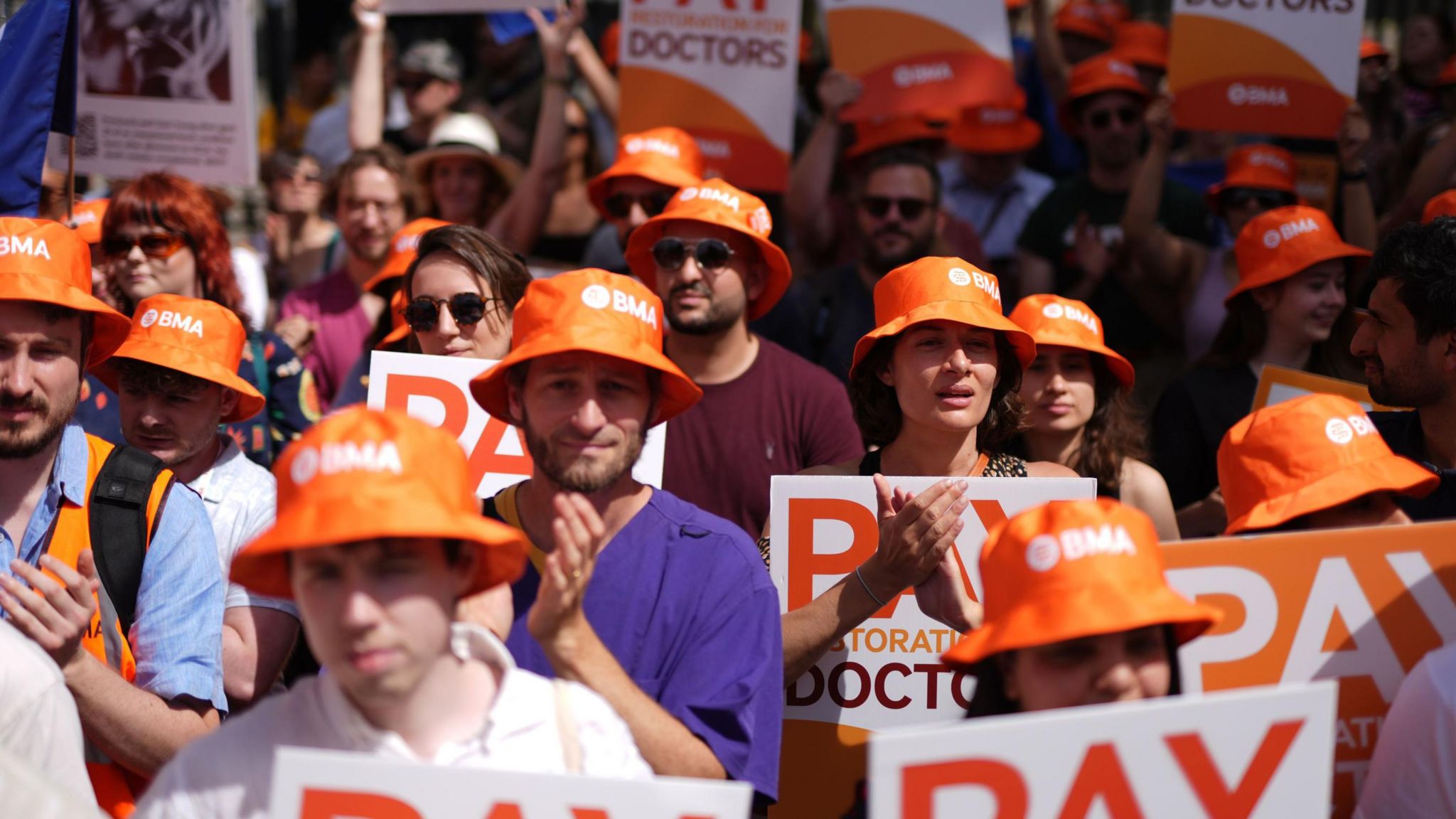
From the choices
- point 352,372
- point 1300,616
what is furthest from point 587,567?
point 352,372

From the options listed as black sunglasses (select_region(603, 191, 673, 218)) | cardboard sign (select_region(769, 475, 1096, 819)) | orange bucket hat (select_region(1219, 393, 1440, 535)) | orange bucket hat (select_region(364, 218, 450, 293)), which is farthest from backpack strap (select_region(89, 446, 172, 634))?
black sunglasses (select_region(603, 191, 673, 218))

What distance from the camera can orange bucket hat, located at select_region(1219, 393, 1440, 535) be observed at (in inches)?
147

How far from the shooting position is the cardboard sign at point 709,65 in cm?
743

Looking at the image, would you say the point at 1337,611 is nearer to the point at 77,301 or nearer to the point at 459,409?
the point at 459,409

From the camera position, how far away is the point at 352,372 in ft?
20.1

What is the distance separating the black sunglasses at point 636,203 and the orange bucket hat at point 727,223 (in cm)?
41

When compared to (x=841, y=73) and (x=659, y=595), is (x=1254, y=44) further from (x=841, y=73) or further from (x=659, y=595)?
(x=659, y=595)

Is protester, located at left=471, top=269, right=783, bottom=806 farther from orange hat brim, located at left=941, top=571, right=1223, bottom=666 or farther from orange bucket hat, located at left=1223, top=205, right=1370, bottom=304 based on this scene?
orange bucket hat, located at left=1223, top=205, right=1370, bottom=304

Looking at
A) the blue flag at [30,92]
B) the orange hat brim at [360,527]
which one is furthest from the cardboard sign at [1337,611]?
the blue flag at [30,92]

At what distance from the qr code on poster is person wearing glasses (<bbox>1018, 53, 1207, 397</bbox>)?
4290 millimetres

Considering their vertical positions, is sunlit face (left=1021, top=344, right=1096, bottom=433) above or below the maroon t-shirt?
above

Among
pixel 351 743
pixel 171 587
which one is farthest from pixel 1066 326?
pixel 351 743

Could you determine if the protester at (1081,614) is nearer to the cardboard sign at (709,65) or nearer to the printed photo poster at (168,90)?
the cardboard sign at (709,65)

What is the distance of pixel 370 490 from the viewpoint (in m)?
2.70
